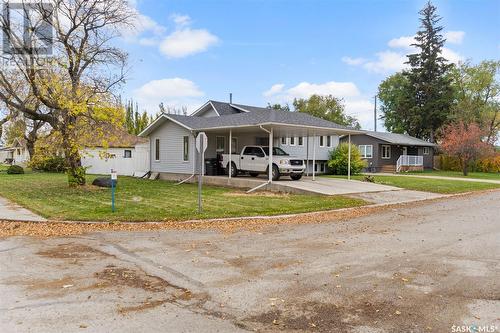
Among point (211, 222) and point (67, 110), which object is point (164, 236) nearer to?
point (211, 222)

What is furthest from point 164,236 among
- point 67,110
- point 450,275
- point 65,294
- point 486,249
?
point 67,110

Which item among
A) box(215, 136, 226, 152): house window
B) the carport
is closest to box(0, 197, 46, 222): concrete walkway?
the carport

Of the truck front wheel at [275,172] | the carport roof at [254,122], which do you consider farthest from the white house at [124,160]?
the truck front wheel at [275,172]

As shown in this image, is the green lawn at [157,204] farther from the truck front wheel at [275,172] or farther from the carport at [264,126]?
the carport at [264,126]

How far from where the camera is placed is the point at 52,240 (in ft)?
29.5

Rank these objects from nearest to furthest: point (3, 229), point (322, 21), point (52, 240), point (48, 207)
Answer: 1. point (52, 240)
2. point (3, 229)
3. point (48, 207)
4. point (322, 21)

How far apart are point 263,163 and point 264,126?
276 cm

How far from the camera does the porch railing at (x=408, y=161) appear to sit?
1638 inches

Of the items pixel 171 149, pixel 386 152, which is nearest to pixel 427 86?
pixel 386 152

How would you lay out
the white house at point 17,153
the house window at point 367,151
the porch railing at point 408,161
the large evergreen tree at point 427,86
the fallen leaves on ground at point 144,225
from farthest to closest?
1. the white house at point 17,153
2. the large evergreen tree at point 427,86
3. the house window at point 367,151
4. the porch railing at point 408,161
5. the fallen leaves on ground at point 144,225

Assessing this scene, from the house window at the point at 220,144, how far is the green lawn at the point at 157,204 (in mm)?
7132

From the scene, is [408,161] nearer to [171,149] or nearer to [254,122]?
[171,149]

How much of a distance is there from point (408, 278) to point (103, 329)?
4.16 m

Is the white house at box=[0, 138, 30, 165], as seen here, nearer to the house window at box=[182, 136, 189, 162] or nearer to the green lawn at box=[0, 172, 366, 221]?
the house window at box=[182, 136, 189, 162]
